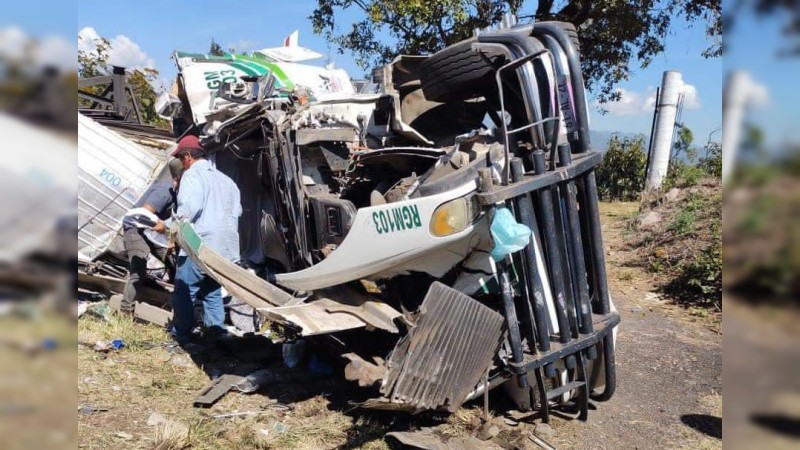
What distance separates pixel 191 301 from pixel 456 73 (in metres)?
2.75

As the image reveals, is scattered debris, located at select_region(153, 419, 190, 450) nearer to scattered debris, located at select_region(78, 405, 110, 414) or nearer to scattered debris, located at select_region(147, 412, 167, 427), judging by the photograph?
scattered debris, located at select_region(147, 412, 167, 427)

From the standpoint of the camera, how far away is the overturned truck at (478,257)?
3232 mm

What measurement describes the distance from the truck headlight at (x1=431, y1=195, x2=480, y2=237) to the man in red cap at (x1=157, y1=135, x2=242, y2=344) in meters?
2.19

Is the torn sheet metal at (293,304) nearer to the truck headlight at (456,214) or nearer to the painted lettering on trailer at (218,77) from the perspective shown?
the truck headlight at (456,214)

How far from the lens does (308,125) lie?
4547mm

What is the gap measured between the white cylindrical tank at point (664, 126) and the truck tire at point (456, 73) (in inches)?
293

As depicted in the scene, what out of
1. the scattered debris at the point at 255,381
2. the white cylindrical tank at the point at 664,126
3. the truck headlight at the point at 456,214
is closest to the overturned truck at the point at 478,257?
the truck headlight at the point at 456,214

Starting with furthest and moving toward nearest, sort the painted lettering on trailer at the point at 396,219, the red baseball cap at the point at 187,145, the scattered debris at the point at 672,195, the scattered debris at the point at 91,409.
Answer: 1. the scattered debris at the point at 672,195
2. the red baseball cap at the point at 187,145
3. the scattered debris at the point at 91,409
4. the painted lettering on trailer at the point at 396,219

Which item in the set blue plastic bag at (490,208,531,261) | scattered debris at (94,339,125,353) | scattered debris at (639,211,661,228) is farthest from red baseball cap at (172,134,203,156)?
scattered debris at (639,211,661,228)

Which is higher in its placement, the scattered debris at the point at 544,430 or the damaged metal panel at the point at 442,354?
the damaged metal panel at the point at 442,354

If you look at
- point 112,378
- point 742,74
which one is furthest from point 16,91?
point 112,378

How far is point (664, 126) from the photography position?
34.6 feet

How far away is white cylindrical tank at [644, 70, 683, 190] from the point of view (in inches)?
412

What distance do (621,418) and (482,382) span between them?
37.5 inches
